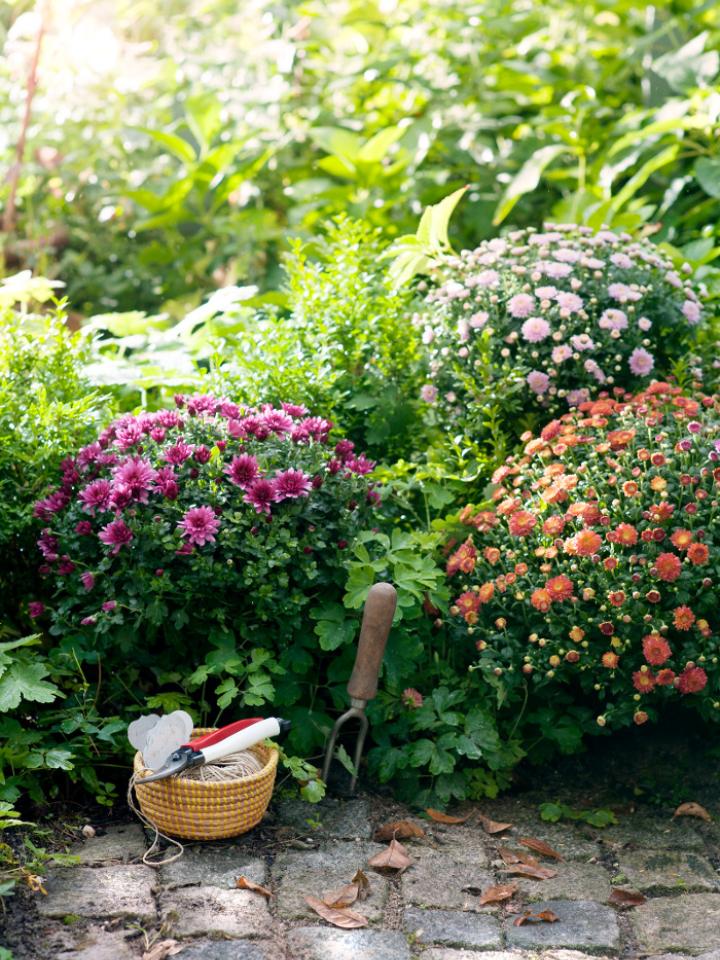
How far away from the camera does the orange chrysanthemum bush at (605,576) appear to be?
2.48 m

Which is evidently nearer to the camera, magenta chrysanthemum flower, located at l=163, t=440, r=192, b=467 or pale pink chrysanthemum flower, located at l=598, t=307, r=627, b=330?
magenta chrysanthemum flower, located at l=163, t=440, r=192, b=467

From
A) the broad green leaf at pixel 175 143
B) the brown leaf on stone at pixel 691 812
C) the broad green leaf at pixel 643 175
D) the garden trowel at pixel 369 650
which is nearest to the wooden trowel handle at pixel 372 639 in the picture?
the garden trowel at pixel 369 650

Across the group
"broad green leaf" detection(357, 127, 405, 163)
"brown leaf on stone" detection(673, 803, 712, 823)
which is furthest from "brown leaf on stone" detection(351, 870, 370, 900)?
"broad green leaf" detection(357, 127, 405, 163)

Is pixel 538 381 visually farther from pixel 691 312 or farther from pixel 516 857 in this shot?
pixel 516 857

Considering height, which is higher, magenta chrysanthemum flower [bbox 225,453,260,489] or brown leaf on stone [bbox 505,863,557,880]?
magenta chrysanthemum flower [bbox 225,453,260,489]

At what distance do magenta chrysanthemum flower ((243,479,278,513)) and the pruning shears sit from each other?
0.47 meters

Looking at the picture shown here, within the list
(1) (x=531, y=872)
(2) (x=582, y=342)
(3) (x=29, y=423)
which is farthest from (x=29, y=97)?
(1) (x=531, y=872)

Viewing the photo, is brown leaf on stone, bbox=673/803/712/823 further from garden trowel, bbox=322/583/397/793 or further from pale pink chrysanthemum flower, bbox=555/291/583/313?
pale pink chrysanthemum flower, bbox=555/291/583/313

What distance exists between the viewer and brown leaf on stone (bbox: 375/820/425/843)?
7.98 ft

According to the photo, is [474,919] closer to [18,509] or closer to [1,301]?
[18,509]

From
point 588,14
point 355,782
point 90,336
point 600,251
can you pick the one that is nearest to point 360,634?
point 355,782

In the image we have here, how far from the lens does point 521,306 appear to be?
3096mm

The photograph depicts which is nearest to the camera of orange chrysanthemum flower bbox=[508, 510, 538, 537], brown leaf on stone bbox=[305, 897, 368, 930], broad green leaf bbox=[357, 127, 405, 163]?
brown leaf on stone bbox=[305, 897, 368, 930]

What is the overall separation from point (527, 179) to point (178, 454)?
2.25 meters
